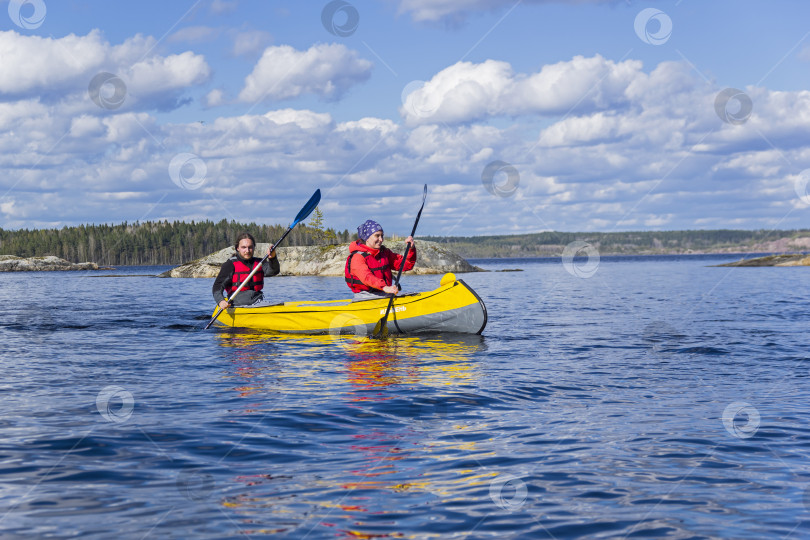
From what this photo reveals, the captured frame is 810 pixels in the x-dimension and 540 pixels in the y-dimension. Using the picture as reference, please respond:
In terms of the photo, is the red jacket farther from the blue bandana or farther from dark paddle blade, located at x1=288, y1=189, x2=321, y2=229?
dark paddle blade, located at x1=288, y1=189, x2=321, y2=229

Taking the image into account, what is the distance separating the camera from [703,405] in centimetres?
853

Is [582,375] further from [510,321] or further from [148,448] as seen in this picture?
[510,321]

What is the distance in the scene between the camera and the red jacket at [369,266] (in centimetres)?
1573

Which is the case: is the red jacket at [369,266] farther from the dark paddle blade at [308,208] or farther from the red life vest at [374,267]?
the dark paddle blade at [308,208]

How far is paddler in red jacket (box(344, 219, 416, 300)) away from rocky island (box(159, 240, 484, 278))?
4623 cm

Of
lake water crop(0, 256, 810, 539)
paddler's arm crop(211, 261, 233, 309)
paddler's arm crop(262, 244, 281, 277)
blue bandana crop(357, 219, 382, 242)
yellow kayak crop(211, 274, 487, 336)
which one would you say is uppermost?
blue bandana crop(357, 219, 382, 242)

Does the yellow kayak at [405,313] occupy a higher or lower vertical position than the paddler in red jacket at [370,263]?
lower

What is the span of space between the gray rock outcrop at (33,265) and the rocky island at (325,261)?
64.1 metres

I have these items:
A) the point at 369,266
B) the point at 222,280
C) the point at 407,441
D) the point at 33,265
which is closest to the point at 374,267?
the point at 369,266

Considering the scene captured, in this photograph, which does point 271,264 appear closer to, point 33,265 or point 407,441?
point 407,441

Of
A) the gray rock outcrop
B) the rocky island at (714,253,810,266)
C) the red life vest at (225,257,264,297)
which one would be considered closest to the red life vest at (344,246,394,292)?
the red life vest at (225,257,264,297)

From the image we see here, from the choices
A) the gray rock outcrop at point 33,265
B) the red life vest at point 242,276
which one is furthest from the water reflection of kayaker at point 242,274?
the gray rock outcrop at point 33,265

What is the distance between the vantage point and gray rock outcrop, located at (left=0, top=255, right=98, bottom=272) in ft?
398

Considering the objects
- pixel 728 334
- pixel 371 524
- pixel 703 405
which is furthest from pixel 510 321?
pixel 371 524
